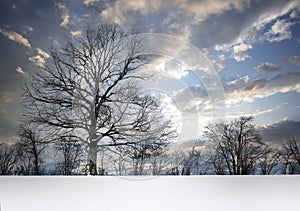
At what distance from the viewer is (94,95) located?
3021 millimetres

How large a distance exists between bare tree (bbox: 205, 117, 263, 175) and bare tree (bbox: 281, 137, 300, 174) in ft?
0.74

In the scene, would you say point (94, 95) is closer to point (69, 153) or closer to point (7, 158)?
point (69, 153)

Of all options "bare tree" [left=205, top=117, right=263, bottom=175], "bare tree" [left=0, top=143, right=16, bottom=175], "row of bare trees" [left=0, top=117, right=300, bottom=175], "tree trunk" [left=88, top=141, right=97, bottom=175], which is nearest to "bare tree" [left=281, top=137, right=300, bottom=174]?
"row of bare trees" [left=0, top=117, right=300, bottom=175]

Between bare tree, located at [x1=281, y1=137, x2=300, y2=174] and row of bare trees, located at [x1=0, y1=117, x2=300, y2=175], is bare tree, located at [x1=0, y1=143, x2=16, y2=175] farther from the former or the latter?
bare tree, located at [x1=281, y1=137, x2=300, y2=174]

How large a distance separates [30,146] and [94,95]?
774 millimetres

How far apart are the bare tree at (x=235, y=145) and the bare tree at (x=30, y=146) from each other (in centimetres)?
159

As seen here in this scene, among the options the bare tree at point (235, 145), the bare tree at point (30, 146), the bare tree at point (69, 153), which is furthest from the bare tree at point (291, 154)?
the bare tree at point (30, 146)

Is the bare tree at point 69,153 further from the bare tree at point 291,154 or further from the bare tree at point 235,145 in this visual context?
the bare tree at point 291,154

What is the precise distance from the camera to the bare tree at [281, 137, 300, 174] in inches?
118

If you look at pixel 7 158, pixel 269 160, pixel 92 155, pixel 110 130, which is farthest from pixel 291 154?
pixel 7 158

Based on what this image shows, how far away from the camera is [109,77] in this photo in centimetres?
309

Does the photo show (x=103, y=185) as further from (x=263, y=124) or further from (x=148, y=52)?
(x=263, y=124)

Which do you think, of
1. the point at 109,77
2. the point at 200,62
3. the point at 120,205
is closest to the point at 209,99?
the point at 200,62

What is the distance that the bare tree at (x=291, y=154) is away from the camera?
9.86ft
